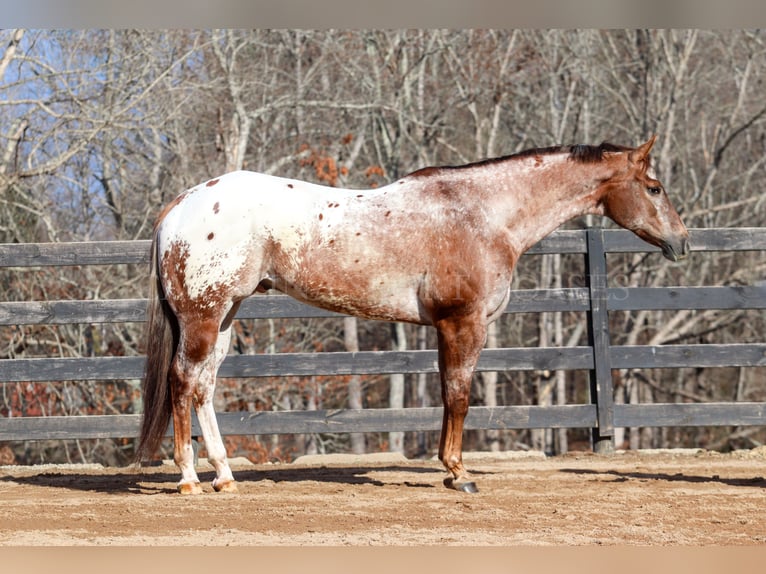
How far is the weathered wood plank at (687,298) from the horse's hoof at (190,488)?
11.4ft

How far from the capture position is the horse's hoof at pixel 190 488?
4.87m

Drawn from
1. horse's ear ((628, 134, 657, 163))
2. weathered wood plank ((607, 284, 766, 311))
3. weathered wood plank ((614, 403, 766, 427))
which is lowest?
weathered wood plank ((614, 403, 766, 427))

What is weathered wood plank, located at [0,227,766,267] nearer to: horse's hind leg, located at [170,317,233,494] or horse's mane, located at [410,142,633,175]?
horse's mane, located at [410,142,633,175]

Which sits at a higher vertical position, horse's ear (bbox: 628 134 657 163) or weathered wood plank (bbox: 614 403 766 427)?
horse's ear (bbox: 628 134 657 163)

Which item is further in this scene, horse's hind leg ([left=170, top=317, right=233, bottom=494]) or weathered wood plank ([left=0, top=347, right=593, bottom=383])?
weathered wood plank ([left=0, top=347, right=593, bottom=383])

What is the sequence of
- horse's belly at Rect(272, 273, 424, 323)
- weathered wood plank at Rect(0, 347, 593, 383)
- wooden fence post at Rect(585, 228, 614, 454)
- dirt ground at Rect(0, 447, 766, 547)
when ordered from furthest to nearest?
wooden fence post at Rect(585, 228, 614, 454) → weathered wood plank at Rect(0, 347, 593, 383) → horse's belly at Rect(272, 273, 424, 323) → dirt ground at Rect(0, 447, 766, 547)

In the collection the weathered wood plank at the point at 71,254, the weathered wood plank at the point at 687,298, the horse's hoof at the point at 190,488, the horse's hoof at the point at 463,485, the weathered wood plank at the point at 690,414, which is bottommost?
the horse's hoof at the point at 463,485

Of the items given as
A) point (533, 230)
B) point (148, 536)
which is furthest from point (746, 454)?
point (148, 536)

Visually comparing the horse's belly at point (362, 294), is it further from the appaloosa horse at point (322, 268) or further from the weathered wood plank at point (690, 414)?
the weathered wood plank at point (690, 414)

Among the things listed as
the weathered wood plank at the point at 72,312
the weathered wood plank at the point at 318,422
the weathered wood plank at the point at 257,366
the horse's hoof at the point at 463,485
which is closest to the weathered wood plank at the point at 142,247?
the weathered wood plank at the point at 72,312

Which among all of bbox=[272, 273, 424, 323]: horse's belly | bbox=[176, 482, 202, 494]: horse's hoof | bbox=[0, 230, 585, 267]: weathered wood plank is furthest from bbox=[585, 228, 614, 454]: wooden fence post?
bbox=[176, 482, 202, 494]: horse's hoof

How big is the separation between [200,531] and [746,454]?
472cm

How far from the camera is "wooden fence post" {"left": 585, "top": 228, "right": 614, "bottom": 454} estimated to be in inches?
264

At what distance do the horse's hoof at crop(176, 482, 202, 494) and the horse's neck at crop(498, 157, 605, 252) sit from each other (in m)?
2.30
